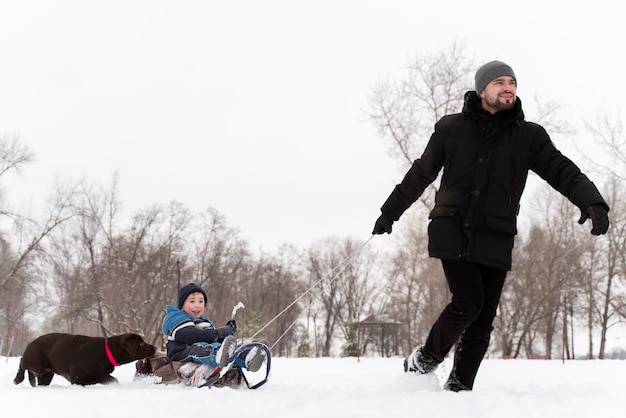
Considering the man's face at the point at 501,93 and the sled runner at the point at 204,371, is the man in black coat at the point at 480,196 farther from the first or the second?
the sled runner at the point at 204,371

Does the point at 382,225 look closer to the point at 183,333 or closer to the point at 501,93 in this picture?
the point at 501,93

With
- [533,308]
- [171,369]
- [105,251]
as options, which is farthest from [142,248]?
[171,369]

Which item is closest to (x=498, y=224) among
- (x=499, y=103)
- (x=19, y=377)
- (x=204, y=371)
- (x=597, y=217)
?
(x=597, y=217)

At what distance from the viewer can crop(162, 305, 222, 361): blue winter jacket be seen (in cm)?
476

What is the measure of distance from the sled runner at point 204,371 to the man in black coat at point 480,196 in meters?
1.15

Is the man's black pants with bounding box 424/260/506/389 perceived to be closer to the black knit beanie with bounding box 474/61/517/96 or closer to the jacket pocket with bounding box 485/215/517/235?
the jacket pocket with bounding box 485/215/517/235

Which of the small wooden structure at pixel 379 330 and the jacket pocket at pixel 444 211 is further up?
the small wooden structure at pixel 379 330

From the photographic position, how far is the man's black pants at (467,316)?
3.81m

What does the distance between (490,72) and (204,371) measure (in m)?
2.81

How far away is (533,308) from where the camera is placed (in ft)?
111

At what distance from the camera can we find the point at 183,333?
4777 mm

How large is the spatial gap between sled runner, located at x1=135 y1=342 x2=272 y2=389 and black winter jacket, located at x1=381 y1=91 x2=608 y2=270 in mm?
1489

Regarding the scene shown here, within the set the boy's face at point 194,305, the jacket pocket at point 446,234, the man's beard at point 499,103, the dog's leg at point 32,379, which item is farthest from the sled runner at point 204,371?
the man's beard at point 499,103

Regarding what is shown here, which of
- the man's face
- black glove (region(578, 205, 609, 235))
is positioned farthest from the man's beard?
black glove (region(578, 205, 609, 235))
